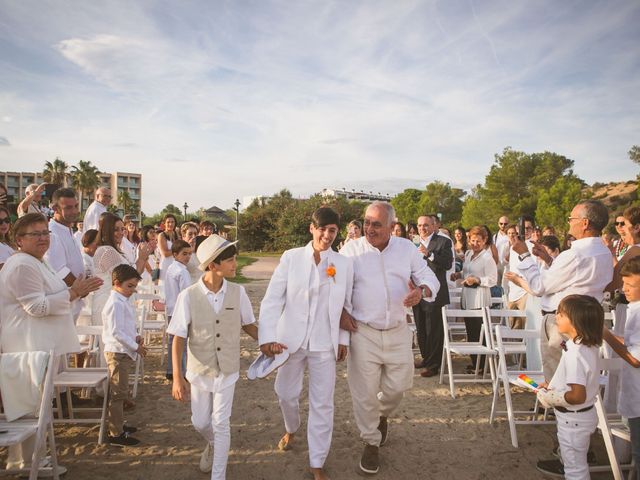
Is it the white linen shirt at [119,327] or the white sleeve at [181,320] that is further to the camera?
the white linen shirt at [119,327]

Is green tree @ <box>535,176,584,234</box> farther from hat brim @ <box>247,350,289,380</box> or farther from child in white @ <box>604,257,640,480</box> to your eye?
hat brim @ <box>247,350,289,380</box>

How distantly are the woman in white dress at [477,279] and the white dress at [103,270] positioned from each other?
17.9 feet

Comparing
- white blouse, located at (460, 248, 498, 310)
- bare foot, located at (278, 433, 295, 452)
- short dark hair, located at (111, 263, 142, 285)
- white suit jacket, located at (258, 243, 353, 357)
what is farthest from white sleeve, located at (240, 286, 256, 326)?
white blouse, located at (460, 248, 498, 310)

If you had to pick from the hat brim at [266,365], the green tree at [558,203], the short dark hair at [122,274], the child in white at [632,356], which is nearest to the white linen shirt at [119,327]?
the short dark hair at [122,274]

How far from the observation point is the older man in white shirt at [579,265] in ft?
13.0

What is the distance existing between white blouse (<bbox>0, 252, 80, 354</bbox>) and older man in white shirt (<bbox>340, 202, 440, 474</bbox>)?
2.69 metres

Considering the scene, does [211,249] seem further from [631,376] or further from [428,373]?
[428,373]

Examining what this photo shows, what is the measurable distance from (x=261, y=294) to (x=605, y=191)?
239ft

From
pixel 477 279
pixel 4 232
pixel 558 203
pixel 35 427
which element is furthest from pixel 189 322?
pixel 558 203

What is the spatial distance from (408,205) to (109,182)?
76775 millimetres

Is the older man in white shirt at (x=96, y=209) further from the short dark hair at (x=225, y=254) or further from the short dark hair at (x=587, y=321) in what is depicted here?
the short dark hair at (x=587, y=321)

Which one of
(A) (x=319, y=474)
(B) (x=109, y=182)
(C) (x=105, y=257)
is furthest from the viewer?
(B) (x=109, y=182)

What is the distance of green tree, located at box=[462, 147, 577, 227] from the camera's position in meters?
52.8

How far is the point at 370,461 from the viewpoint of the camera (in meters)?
3.86
